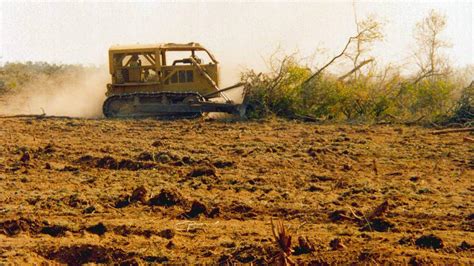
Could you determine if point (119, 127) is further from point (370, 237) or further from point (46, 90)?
point (46, 90)

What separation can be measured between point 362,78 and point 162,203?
11.1 meters

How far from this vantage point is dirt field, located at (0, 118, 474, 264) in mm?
6039

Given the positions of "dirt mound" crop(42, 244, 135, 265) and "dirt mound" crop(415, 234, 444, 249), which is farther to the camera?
"dirt mound" crop(42, 244, 135, 265)

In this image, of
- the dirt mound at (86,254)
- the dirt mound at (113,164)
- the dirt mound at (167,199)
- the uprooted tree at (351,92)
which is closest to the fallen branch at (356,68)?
the uprooted tree at (351,92)

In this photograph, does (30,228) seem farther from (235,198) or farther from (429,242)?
(429,242)

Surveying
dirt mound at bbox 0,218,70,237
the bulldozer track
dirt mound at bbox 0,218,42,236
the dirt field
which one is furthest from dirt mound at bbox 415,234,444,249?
the bulldozer track

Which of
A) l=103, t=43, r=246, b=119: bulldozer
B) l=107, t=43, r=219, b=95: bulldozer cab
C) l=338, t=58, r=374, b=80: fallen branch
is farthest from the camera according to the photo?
l=107, t=43, r=219, b=95: bulldozer cab

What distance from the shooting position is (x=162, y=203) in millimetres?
7797

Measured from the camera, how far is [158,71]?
18.2 metres

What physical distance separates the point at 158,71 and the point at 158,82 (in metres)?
0.32

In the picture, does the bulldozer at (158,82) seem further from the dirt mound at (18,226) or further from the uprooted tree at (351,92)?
the dirt mound at (18,226)

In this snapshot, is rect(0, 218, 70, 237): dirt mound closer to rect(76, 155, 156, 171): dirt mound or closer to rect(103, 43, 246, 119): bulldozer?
rect(76, 155, 156, 171): dirt mound

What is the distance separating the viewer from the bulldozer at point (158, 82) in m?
18.0

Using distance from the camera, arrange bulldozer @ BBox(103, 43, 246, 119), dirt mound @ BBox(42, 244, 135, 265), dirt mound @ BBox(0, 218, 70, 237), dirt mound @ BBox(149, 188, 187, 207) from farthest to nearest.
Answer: bulldozer @ BBox(103, 43, 246, 119) < dirt mound @ BBox(149, 188, 187, 207) < dirt mound @ BBox(0, 218, 70, 237) < dirt mound @ BBox(42, 244, 135, 265)
